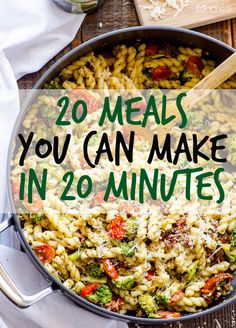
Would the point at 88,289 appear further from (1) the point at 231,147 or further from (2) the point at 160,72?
(2) the point at 160,72

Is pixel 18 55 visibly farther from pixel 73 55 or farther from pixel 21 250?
pixel 21 250

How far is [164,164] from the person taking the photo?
104 inches

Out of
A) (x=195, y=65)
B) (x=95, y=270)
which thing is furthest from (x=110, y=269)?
(x=195, y=65)

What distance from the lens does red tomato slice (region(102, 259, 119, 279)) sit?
252 centimetres

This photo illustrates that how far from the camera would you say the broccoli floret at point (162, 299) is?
2523 mm

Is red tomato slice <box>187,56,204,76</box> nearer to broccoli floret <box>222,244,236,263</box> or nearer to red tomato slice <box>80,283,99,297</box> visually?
broccoli floret <box>222,244,236,263</box>

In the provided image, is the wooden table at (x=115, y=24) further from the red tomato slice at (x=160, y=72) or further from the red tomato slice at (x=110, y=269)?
the red tomato slice at (x=110, y=269)

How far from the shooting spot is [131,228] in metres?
2.54

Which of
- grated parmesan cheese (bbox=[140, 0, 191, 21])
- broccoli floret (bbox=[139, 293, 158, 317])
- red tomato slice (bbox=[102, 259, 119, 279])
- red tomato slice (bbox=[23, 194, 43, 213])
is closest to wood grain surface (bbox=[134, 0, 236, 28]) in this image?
grated parmesan cheese (bbox=[140, 0, 191, 21])

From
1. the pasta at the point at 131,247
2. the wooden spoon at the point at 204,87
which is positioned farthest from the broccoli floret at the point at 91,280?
the wooden spoon at the point at 204,87

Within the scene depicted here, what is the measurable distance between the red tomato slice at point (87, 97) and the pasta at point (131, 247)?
0.04 meters

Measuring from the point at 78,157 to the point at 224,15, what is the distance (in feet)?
2.63

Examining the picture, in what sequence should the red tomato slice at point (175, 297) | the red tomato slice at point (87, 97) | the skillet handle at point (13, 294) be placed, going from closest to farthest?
1. the skillet handle at point (13, 294)
2. the red tomato slice at point (175, 297)
3. the red tomato slice at point (87, 97)

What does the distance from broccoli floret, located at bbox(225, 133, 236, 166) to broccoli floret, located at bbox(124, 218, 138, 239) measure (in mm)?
445
